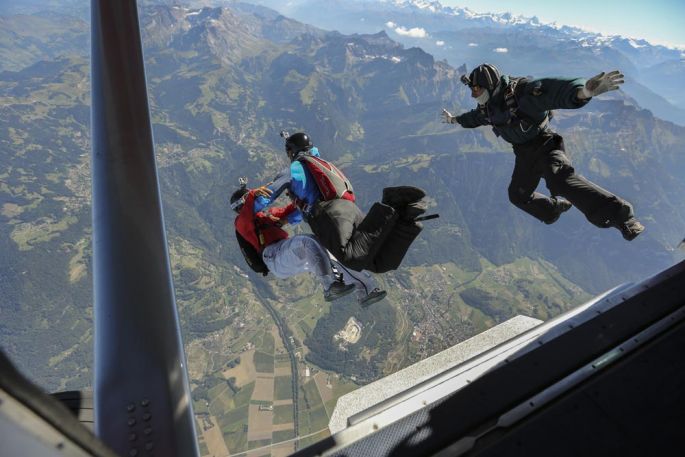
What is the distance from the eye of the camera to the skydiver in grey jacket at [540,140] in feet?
21.7

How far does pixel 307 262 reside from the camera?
6.90 metres

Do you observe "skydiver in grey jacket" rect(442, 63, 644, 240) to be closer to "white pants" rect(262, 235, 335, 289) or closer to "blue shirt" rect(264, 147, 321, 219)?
"blue shirt" rect(264, 147, 321, 219)

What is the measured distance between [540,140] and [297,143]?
4743 millimetres

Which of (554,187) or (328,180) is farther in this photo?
(554,187)

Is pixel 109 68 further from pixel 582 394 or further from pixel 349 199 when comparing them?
pixel 582 394

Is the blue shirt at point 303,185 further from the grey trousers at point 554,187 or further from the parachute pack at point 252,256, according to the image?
the grey trousers at point 554,187

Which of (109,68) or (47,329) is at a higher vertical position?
(109,68)

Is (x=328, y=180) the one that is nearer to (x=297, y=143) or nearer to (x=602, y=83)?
(x=297, y=143)

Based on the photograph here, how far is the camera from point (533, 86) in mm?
6805

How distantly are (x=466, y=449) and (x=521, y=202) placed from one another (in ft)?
21.5

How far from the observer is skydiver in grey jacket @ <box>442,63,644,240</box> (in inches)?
260

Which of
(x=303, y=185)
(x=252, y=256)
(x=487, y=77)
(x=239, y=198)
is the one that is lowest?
(x=252, y=256)

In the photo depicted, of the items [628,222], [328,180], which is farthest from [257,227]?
[628,222]

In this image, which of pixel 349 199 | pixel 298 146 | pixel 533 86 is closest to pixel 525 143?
pixel 533 86
